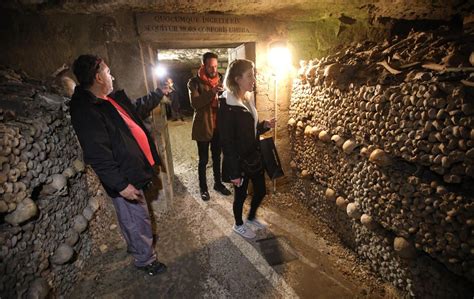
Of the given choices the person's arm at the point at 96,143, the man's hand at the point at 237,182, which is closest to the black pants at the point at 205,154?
the man's hand at the point at 237,182

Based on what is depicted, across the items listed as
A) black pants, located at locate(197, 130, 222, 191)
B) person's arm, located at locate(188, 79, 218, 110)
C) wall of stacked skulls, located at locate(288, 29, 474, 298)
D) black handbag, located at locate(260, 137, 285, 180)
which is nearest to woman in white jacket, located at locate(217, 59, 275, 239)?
black handbag, located at locate(260, 137, 285, 180)

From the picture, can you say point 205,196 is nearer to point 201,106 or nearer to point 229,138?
point 201,106

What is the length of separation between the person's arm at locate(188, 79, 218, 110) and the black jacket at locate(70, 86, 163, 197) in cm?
126

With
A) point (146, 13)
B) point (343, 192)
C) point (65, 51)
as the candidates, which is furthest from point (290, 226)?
point (65, 51)

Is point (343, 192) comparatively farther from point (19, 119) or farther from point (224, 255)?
point (19, 119)

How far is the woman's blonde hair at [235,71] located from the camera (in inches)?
95.0

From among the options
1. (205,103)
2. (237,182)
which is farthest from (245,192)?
(205,103)

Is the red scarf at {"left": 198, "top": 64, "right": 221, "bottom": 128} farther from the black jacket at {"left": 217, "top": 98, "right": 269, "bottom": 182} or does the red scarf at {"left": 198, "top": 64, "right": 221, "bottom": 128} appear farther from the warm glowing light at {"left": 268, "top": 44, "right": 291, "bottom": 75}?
the black jacket at {"left": 217, "top": 98, "right": 269, "bottom": 182}

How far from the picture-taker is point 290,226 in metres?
3.20

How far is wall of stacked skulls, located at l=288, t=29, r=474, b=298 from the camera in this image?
1.56 metres

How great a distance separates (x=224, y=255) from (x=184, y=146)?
400 cm

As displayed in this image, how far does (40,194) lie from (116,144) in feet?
2.73

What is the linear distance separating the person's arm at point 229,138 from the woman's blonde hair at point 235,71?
221 mm

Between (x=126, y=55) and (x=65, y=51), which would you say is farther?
(x=126, y=55)
